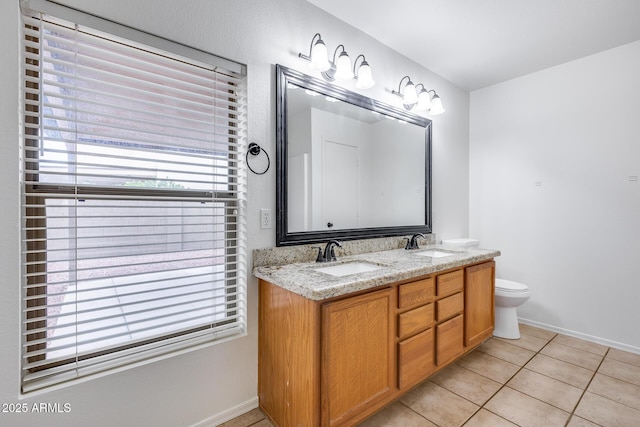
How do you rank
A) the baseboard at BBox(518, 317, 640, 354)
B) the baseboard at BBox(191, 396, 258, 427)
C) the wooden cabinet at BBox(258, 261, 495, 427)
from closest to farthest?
the wooden cabinet at BBox(258, 261, 495, 427) → the baseboard at BBox(191, 396, 258, 427) → the baseboard at BBox(518, 317, 640, 354)

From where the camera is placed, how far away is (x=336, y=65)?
200 cm

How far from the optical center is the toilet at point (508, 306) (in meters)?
2.62

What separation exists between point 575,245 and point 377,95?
7.68 ft

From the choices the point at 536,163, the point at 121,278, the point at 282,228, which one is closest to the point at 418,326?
the point at 282,228

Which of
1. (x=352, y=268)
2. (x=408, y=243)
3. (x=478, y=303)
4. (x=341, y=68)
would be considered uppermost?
(x=341, y=68)

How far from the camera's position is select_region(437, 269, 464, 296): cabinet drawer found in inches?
77.0

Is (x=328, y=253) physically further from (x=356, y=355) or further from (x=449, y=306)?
(x=449, y=306)

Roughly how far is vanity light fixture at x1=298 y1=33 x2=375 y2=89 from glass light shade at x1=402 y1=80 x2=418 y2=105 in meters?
0.52

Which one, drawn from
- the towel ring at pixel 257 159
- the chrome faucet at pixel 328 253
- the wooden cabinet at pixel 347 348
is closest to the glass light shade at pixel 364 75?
the towel ring at pixel 257 159

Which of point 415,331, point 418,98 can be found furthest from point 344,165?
point 415,331

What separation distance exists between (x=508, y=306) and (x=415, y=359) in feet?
4.87

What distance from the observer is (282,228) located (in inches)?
71.6

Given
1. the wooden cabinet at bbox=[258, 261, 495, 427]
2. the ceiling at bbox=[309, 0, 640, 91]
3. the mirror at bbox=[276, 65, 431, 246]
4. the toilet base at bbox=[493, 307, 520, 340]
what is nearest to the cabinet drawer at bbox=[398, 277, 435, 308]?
the wooden cabinet at bbox=[258, 261, 495, 427]

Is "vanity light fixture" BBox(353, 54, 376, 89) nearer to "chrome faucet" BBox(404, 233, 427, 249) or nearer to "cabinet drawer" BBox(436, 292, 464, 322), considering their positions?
"chrome faucet" BBox(404, 233, 427, 249)
